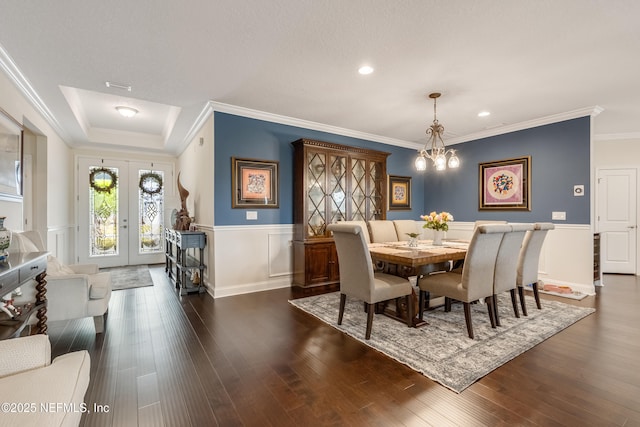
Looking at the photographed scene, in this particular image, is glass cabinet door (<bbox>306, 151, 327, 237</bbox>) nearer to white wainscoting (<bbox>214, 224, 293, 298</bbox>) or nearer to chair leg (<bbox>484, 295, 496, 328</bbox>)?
white wainscoting (<bbox>214, 224, 293, 298</bbox>)

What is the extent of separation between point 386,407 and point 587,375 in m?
1.51

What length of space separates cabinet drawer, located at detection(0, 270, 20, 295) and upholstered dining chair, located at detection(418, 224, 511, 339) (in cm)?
315

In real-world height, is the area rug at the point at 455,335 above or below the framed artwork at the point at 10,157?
below

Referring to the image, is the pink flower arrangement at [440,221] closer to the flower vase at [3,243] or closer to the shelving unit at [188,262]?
the shelving unit at [188,262]

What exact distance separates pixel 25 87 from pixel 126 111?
140 centimetres

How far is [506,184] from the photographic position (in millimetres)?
5043

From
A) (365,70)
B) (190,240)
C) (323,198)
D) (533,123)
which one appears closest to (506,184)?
(533,123)

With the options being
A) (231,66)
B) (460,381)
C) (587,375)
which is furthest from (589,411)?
(231,66)

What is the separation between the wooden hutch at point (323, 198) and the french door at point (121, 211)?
3.96 m

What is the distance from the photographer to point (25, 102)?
11.2 ft

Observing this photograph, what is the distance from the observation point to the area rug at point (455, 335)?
214cm

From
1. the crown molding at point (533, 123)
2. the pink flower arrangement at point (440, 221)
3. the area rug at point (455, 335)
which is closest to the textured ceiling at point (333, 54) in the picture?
the crown molding at point (533, 123)

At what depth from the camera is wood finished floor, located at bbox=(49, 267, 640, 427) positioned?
64.7 inches

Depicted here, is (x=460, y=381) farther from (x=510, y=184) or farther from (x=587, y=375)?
(x=510, y=184)
